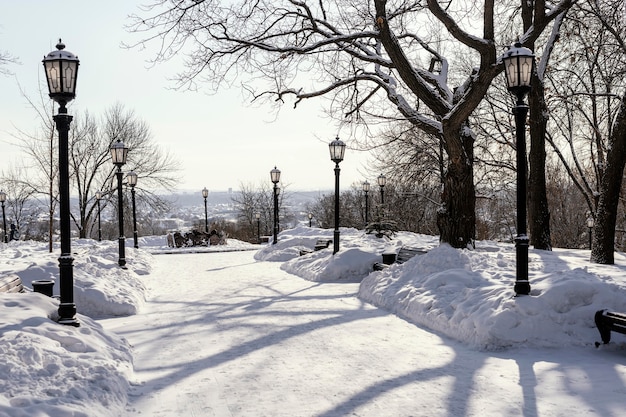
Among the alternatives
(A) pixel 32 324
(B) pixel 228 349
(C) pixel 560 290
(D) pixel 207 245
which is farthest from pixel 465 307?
(D) pixel 207 245

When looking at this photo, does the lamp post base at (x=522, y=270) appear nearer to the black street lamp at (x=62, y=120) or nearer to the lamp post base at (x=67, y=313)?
the lamp post base at (x=67, y=313)

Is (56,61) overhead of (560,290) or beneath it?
overhead

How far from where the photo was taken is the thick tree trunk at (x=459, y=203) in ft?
45.7

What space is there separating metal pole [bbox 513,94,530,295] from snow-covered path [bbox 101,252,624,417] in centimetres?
121

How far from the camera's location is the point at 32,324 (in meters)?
6.41

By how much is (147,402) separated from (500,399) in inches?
131

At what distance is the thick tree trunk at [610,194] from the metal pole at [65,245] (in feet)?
41.2

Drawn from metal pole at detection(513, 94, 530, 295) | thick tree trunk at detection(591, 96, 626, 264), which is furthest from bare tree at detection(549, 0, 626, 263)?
metal pole at detection(513, 94, 530, 295)

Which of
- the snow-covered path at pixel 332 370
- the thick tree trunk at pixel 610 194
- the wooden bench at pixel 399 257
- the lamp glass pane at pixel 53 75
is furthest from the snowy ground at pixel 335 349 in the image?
the lamp glass pane at pixel 53 75

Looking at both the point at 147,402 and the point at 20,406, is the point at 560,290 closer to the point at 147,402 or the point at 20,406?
the point at 147,402

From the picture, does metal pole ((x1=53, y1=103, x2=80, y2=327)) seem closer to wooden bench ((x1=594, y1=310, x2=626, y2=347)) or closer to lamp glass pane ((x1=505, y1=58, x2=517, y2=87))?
lamp glass pane ((x1=505, y1=58, x2=517, y2=87))

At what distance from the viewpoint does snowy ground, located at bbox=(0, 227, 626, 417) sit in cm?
513

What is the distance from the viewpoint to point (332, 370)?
636 centimetres

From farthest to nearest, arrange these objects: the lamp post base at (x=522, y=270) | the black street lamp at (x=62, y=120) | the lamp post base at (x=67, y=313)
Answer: the lamp post base at (x=522, y=270) → the black street lamp at (x=62, y=120) → the lamp post base at (x=67, y=313)
